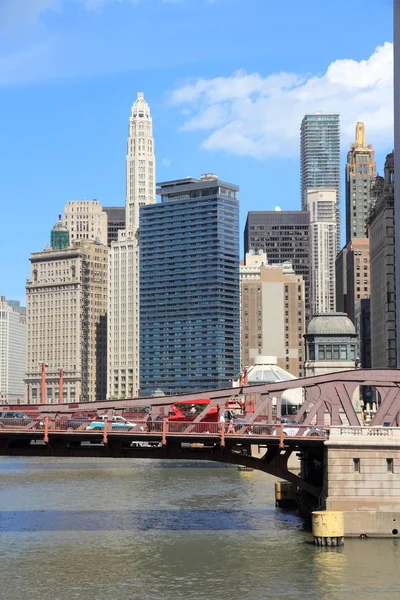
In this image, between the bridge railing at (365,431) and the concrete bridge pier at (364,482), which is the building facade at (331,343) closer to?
the bridge railing at (365,431)

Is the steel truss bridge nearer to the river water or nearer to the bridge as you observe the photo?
the bridge

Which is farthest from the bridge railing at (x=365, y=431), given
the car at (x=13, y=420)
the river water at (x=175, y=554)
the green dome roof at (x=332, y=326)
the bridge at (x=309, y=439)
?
the green dome roof at (x=332, y=326)

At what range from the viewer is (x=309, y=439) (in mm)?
58844

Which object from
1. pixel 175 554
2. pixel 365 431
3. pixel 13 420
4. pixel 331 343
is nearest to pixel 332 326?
pixel 331 343

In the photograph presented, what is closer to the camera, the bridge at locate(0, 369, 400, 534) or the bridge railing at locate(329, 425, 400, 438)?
the bridge at locate(0, 369, 400, 534)

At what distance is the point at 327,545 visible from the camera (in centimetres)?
5538

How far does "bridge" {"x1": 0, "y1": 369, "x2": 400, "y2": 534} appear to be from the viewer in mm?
57156

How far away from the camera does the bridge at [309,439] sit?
188 feet

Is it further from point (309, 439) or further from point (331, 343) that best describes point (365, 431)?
point (331, 343)

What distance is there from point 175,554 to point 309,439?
9363 millimetres

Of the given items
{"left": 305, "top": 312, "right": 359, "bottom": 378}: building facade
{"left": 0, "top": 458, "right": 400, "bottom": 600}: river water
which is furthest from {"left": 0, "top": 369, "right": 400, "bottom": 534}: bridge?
{"left": 305, "top": 312, "right": 359, "bottom": 378}: building facade

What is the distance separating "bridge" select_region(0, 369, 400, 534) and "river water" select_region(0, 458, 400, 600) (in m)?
2.59

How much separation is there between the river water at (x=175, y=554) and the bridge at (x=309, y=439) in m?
2.59

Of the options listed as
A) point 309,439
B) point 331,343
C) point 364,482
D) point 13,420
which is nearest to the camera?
point 364,482
